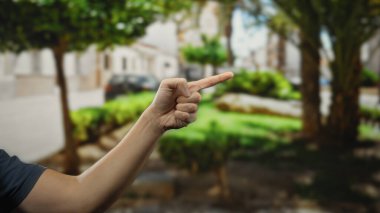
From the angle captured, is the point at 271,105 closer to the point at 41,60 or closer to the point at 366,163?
the point at 366,163

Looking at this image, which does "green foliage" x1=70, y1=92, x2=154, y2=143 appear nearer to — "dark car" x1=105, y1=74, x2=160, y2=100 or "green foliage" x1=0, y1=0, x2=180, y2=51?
"green foliage" x1=0, y1=0, x2=180, y2=51

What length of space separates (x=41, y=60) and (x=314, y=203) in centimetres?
1692

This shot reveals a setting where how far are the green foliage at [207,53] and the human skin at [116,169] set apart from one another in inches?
1053

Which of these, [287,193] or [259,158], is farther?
[259,158]

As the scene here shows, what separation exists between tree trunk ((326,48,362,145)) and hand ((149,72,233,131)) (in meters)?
6.97

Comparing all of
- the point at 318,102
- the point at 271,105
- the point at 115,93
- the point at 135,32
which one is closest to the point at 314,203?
the point at 135,32

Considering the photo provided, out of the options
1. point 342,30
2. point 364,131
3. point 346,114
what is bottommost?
point 364,131

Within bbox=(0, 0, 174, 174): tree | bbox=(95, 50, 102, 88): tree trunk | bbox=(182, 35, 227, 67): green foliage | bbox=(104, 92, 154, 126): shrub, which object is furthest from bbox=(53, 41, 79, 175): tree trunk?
bbox=(182, 35, 227, 67): green foliage

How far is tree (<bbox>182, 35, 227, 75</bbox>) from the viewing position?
92.6 feet

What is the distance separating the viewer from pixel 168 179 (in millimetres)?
6801

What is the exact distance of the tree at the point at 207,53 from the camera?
28.2m

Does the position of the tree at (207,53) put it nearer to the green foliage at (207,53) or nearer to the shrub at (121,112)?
the green foliage at (207,53)

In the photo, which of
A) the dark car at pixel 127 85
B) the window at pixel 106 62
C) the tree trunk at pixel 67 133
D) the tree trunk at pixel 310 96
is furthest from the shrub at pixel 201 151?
the window at pixel 106 62

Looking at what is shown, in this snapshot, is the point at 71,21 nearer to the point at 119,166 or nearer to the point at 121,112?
the point at 121,112
